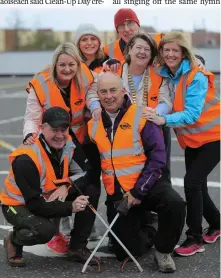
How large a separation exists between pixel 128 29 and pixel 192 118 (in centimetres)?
121

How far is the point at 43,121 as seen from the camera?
4.61m

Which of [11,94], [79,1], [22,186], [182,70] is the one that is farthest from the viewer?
[11,94]

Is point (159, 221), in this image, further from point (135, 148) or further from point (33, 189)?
point (33, 189)

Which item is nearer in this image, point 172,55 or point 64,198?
point 64,198

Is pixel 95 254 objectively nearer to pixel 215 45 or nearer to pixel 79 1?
pixel 79 1

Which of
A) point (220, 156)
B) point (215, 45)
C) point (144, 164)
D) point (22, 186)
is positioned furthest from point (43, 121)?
point (215, 45)

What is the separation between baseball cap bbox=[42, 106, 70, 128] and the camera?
453 centimetres

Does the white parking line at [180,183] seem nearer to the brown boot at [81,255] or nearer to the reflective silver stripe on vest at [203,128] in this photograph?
the reflective silver stripe on vest at [203,128]

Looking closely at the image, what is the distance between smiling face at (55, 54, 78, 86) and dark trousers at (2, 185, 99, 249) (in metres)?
0.95

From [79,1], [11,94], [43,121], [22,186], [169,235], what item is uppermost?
[79,1]

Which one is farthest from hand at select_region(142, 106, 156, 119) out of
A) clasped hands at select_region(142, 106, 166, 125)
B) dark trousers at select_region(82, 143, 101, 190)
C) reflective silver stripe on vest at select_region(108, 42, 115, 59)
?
reflective silver stripe on vest at select_region(108, 42, 115, 59)

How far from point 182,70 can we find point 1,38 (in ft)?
109

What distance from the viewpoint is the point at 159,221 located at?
4629 mm

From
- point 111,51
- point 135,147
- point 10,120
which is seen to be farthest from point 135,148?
point 10,120
